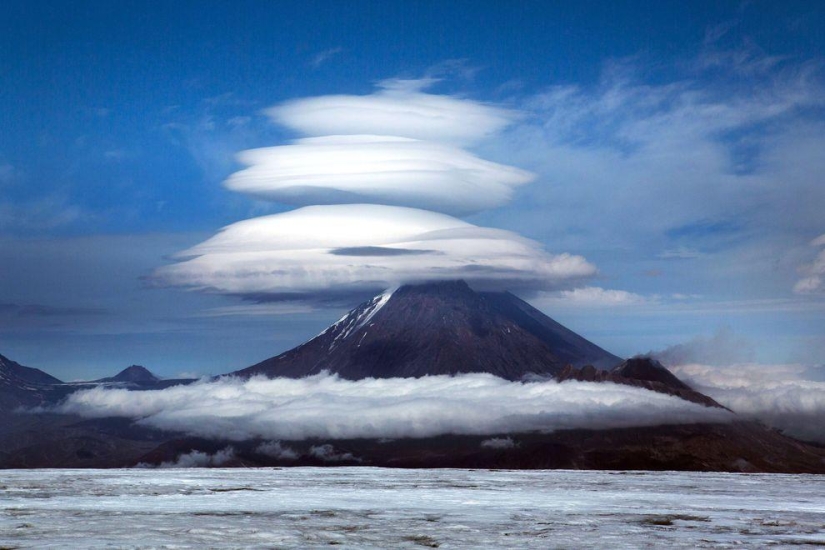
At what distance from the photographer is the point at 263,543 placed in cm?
4906

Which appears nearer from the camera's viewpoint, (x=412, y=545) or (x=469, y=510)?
(x=412, y=545)

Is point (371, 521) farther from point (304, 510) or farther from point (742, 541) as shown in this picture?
point (742, 541)

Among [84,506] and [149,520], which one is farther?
[84,506]

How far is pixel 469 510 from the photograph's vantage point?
78125mm

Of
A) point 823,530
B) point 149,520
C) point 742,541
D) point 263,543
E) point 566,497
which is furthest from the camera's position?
point 566,497

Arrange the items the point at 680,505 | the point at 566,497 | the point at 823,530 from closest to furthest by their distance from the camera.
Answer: the point at 823,530
the point at 680,505
the point at 566,497

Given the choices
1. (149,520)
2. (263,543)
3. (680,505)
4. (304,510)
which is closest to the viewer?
(263,543)

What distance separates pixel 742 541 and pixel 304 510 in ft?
119

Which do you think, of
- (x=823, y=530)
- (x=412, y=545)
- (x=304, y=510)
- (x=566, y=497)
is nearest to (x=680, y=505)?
(x=566, y=497)

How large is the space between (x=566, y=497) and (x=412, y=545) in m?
57.8

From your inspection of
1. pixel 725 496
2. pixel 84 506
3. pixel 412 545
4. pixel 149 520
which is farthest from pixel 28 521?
pixel 725 496

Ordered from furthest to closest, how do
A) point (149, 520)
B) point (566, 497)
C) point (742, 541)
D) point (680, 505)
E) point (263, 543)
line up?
1. point (566, 497)
2. point (680, 505)
3. point (149, 520)
4. point (742, 541)
5. point (263, 543)

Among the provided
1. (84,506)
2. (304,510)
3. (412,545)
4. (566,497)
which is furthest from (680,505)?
(84,506)

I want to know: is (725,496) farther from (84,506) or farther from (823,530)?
(84,506)
